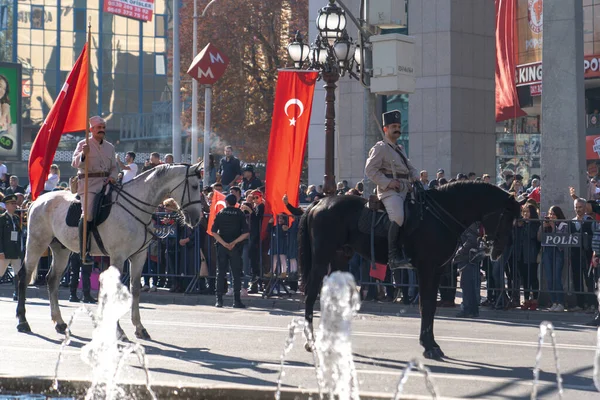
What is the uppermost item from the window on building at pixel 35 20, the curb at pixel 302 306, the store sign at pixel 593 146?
the window on building at pixel 35 20

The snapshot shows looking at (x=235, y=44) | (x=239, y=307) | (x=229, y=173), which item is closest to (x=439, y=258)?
(x=239, y=307)

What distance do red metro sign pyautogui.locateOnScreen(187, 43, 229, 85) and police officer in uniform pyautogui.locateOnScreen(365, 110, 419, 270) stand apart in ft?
59.3

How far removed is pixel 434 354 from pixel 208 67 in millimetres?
19602

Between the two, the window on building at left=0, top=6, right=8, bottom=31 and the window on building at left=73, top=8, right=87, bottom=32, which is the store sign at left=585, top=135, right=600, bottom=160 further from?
the window on building at left=0, top=6, right=8, bottom=31

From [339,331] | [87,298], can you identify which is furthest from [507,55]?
[339,331]

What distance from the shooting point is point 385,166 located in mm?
12484

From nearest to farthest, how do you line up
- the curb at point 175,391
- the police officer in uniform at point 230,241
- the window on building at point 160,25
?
1. the curb at point 175,391
2. the police officer in uniform at point 230,241
3. the window on building at point 160,25

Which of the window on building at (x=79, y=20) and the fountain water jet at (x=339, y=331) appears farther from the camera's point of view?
the window on building at (x=79, y=20)

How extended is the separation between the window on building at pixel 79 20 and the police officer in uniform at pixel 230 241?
66005 mm

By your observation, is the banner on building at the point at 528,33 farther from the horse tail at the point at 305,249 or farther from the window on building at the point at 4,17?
the window on building at the point at 4,17

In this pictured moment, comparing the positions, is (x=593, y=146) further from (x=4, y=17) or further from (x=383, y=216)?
(x=4, y=17)

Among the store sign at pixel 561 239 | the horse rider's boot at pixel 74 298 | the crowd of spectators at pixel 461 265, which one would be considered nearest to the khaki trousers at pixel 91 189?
the crowd of spectators at pixel 461 265

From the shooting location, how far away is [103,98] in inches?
3265

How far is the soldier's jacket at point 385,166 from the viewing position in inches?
489
